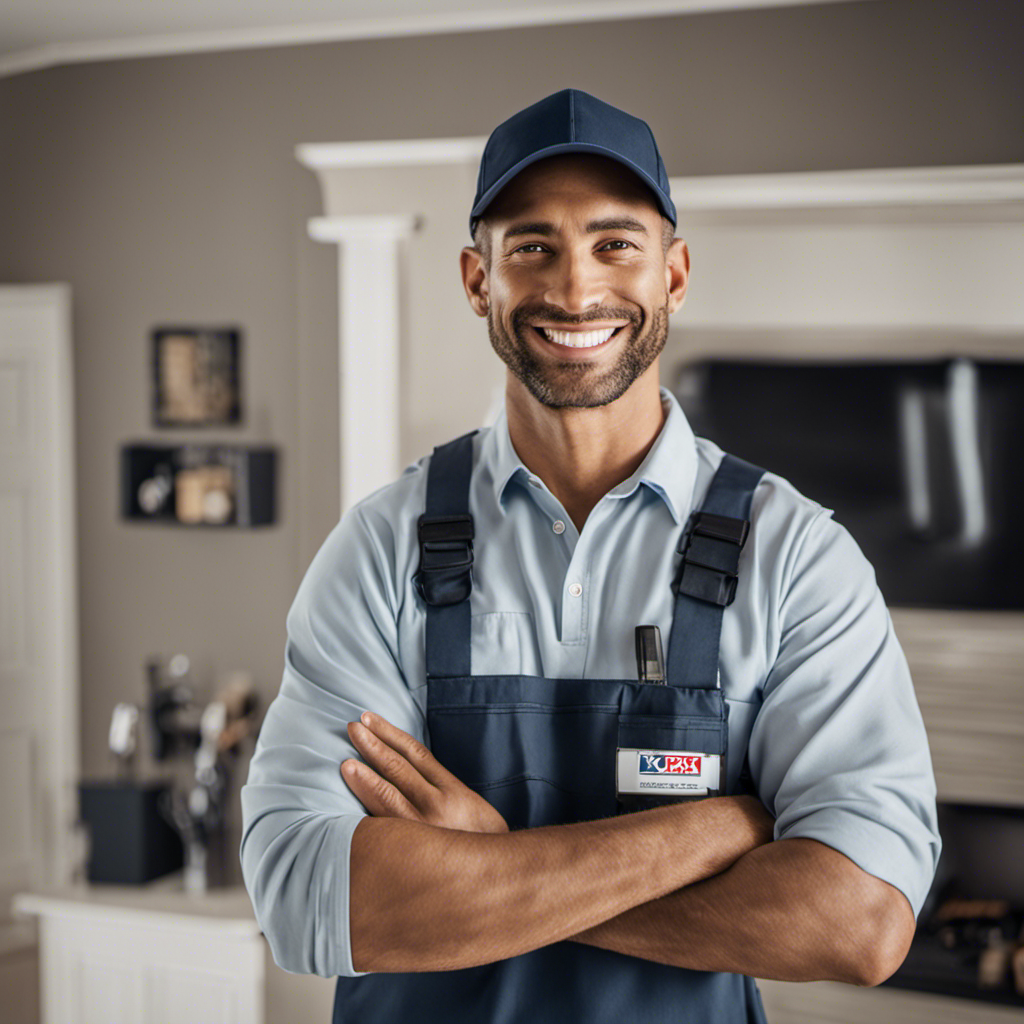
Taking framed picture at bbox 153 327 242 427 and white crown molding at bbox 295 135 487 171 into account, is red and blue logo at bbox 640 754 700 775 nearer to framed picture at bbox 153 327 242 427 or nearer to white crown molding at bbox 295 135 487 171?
white crown molding at bbox 295 135 487 171

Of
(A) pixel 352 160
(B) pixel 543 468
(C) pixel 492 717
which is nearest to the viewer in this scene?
(C) pixel 492 717

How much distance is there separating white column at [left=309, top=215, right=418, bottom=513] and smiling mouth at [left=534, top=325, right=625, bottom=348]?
1.91 metres

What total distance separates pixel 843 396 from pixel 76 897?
2716 millimetres

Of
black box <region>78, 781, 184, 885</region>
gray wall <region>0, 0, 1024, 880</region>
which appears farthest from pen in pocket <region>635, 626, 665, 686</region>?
black box <region>78, 781, 184, 885</region>

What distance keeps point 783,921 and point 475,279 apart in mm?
807

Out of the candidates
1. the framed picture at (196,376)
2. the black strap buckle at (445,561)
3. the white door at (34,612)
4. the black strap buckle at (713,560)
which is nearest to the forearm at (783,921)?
the black strap buckle at (713,560)

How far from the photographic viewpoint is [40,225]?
3574mm

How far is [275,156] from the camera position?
3.29 m

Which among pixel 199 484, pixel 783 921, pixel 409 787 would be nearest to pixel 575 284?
pixel 409 787

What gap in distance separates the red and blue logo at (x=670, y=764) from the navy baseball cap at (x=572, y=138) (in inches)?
24.3

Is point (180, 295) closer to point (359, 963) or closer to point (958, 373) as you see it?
point (958, 373)

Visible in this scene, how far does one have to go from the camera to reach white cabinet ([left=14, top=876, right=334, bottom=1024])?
2.90m

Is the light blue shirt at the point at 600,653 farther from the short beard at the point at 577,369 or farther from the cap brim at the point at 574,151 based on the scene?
the cap brim at the point at 574,151

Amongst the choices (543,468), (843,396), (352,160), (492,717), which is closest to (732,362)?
(843,396)
